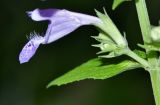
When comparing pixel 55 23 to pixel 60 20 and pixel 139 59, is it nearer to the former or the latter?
pixel 60 20

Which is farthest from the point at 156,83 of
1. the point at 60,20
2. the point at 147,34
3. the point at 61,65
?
the point at 61,65

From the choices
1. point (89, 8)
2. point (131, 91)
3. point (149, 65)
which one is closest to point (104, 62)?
point (149, 65)

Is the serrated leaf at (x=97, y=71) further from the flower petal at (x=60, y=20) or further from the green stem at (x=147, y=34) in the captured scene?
the flower petal at (x=60, y=20)

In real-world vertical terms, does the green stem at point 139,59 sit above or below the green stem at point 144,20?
below

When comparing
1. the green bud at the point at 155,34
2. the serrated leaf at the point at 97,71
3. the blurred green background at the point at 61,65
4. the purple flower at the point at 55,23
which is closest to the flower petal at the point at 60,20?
the purple flower at the point at 55,23

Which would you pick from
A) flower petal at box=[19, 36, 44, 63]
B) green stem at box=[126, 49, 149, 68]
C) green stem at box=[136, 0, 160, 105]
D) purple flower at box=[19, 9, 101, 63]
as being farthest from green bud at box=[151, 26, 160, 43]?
flower petal at box=[19, 36, 44, 63]
